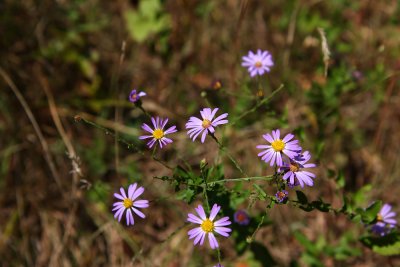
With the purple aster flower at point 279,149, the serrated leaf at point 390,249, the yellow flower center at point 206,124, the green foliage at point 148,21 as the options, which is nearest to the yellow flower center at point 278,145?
the purple aster flower at point 279,149

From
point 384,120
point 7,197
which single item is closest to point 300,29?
point 384,120

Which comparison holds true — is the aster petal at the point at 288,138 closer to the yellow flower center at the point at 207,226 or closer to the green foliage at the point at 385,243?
the yellow flower center at the point at 207,226

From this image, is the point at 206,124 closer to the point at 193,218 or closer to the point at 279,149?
the point at 279,149

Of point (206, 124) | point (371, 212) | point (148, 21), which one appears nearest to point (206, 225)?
point (206, 124)

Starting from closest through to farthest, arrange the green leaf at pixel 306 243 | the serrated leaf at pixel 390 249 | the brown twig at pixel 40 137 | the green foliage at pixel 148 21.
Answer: the serrated leaf at pixel 390 249 < the green leaf at pixel 306 243 < the brown twig at pixel 40 137 < the green foliage at pixel 148 21

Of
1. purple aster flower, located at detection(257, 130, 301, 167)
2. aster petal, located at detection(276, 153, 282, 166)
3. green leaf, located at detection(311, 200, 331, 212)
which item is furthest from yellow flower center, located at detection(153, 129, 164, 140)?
green leaf, located at detection(311, 200, 331, 212)

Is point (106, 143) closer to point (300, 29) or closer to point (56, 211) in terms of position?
point (56, 211)
